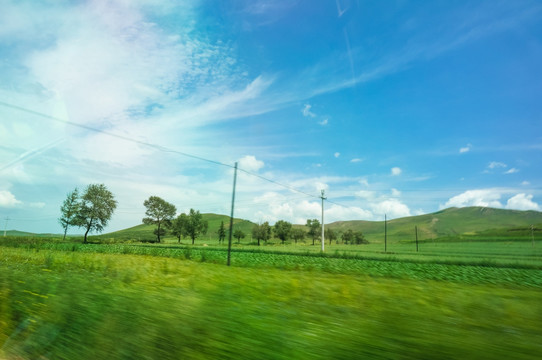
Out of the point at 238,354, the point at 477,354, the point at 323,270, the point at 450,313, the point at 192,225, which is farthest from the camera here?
the point at 192,225

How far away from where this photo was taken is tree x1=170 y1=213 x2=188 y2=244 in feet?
364

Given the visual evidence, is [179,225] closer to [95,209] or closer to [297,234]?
[95,209]

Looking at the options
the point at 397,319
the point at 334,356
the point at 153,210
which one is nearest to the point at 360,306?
the point at 397,319

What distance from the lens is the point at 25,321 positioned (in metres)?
6.02

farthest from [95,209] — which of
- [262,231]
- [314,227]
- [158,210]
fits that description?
[314,227]

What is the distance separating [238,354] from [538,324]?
176 inches

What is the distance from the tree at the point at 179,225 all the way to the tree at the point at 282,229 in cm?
4419

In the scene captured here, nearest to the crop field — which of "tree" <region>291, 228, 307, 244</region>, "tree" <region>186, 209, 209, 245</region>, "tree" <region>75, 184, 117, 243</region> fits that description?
"tree" <region>75, 184, 117, 243</region>

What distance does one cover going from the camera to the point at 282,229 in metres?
138

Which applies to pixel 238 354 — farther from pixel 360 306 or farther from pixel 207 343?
pixel 360 306

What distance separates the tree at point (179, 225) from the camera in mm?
111056

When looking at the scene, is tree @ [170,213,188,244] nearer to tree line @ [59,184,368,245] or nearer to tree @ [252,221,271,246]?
tree line @ [59,184,368,245]

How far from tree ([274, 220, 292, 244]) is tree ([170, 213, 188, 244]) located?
44.2 m

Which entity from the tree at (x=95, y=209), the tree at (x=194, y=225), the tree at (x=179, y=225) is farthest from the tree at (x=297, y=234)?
the tree at (x=95, y=209)
